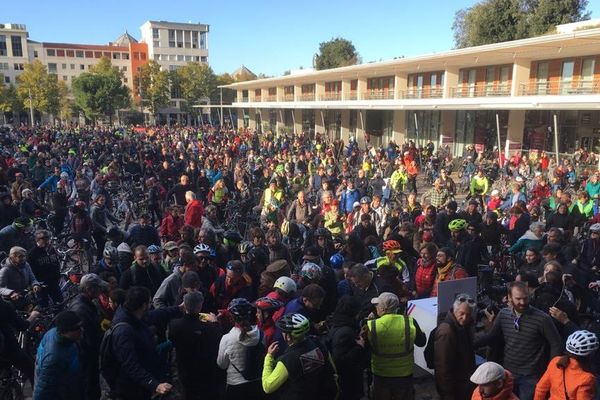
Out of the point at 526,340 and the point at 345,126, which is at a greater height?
the point at 345,126

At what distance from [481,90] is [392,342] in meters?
23.1

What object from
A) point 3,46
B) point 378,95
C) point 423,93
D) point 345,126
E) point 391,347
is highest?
point 3,46

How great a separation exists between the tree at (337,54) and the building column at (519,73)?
46.5 meters

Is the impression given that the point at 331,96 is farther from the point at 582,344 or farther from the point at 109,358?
the point at 582,344

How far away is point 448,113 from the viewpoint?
25.6 m

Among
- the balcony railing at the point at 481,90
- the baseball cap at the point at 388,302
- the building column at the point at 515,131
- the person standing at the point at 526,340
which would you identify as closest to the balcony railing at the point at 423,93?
the balcony railing at the point at 481,90

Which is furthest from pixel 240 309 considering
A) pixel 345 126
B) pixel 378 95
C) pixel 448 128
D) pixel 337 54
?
pixel 337 54

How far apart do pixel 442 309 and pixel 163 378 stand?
262 centimetres

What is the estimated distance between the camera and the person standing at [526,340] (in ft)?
11.7

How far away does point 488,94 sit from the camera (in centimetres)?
2325

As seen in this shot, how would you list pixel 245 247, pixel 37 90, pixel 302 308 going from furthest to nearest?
pixel 37 90 → pixel 245 247 → pixel 302 308

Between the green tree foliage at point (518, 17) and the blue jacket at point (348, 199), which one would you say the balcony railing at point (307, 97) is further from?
the blue jacket at point (348, 199)

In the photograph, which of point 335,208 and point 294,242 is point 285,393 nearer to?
point 294,242

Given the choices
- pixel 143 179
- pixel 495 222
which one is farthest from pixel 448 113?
pixel 495 222
